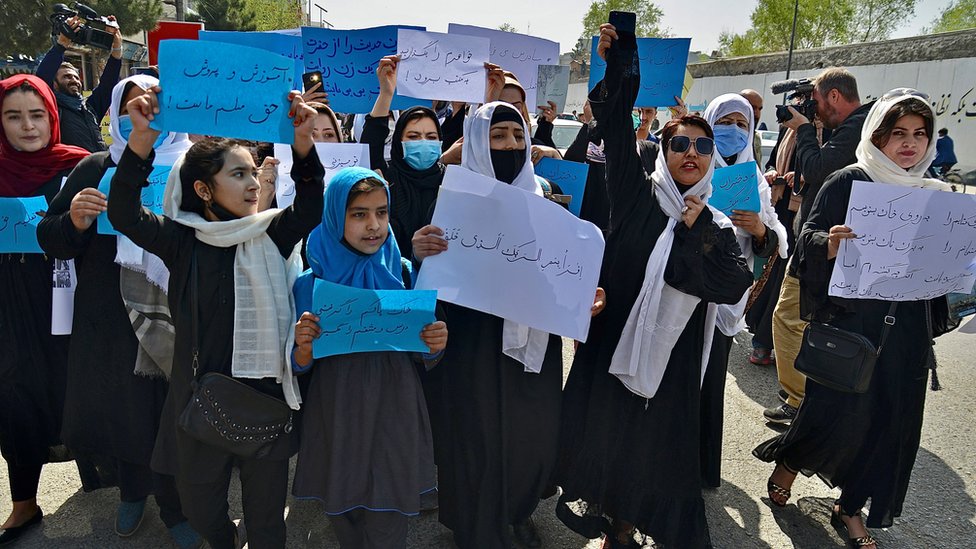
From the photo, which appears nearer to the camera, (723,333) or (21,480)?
(21,480)

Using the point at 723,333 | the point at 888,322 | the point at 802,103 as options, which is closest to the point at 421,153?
the point at 723,333

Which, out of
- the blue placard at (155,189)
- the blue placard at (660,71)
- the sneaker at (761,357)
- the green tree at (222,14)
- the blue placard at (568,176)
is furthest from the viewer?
the green tree at (222,14)

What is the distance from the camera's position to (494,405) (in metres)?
2.55

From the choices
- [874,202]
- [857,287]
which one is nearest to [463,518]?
[857,287]

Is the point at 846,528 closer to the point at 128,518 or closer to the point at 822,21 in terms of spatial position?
the point at 128,518

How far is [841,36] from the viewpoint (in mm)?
41719

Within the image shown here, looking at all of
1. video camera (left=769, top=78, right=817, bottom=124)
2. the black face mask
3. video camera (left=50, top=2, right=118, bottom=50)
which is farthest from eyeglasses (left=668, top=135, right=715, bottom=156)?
video camera (left=50, top=2, right=118, bottom=50)

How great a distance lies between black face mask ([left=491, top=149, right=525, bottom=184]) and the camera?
2660mm

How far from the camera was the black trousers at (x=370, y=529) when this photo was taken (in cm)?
225

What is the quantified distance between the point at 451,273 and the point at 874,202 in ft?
5.57

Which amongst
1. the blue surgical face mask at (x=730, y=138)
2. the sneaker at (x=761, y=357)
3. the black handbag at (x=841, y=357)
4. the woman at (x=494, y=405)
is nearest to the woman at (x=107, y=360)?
the woman at (x=494, y=405)

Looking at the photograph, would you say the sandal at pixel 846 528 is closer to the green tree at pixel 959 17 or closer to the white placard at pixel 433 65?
the white placard at pixel 433 65

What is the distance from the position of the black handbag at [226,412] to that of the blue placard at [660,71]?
3.02 m

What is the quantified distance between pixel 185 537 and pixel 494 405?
1423 mm
